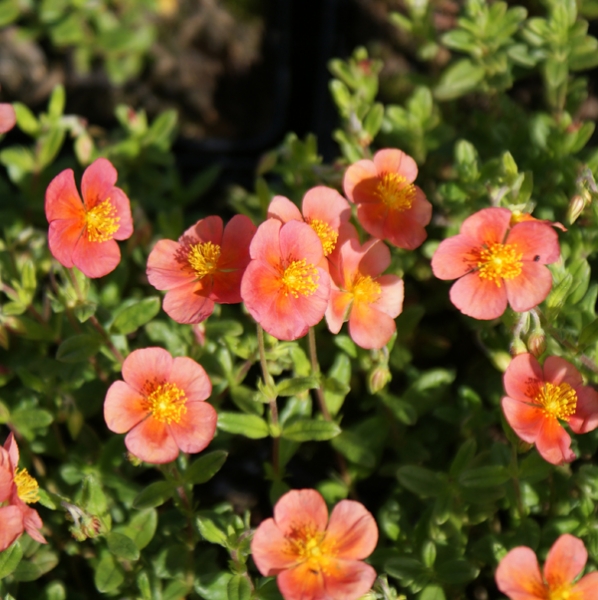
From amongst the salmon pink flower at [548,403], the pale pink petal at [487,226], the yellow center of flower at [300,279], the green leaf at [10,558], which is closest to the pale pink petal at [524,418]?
the salmon pink flower at [548,403]

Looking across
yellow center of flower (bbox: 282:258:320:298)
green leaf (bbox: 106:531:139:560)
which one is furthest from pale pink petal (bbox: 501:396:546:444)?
green leaf (bbox: 106:531:139:560)

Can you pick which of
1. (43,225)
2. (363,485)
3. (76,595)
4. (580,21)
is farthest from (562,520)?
(43,225)

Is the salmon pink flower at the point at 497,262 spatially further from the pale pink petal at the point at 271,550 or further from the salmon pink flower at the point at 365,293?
the pale pink petal at the point at 271,550

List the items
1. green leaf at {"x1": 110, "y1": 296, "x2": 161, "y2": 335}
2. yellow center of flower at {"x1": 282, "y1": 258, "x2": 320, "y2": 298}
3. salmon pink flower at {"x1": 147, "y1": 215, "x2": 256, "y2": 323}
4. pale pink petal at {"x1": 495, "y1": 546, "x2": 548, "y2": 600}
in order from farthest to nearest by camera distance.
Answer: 1. green leaf at {"x1": 110, "y1": 296, "x2": 161, "y2": 335}
2. salmon pink flower at {"x1": 147, "y1": 215, "x2": 256, "y2": 323}
3. yellow center of flower at {"x1": 282, "y1": 258, "x2": 320, "y2": 298}
4. pale pink petal at {"x1": 495, "y1": 546, "x2": 548, "y2": 600}

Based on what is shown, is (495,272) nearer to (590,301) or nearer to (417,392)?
(590,301)

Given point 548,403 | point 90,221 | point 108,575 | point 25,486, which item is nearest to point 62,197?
point 90,221

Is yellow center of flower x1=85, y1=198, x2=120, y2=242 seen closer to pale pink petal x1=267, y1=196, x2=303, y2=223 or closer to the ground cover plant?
the ground cover plant
